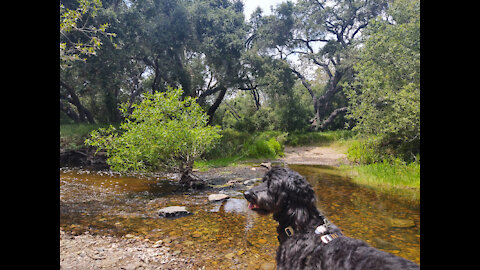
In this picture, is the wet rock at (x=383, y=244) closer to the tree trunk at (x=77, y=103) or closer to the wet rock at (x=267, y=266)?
the wet rock at (x=267, y=266)

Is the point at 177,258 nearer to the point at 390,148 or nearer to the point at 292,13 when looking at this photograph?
the point at 390,148

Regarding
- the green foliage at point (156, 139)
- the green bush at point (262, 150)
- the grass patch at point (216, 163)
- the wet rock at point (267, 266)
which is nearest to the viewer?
the wet rock at point (267, 266)

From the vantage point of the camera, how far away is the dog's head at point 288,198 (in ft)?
8.34

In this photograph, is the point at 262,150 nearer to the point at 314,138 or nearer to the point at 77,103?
the point at 314,138

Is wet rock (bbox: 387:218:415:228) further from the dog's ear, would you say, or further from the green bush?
the green bush

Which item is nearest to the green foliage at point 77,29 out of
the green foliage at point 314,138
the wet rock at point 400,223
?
the wet rock at point 400,223

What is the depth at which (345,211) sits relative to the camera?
17.0ft

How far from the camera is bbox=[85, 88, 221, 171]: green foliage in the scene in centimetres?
696

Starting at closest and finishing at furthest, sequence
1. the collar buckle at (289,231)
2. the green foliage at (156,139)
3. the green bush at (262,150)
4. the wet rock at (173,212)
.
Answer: the collar buckle at (289,231), the wet rock at (173,212), the green foliage at (156,139), the green bush at (262,150)

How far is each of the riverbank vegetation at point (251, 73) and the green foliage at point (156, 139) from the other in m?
0.09

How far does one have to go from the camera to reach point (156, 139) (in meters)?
7.16
